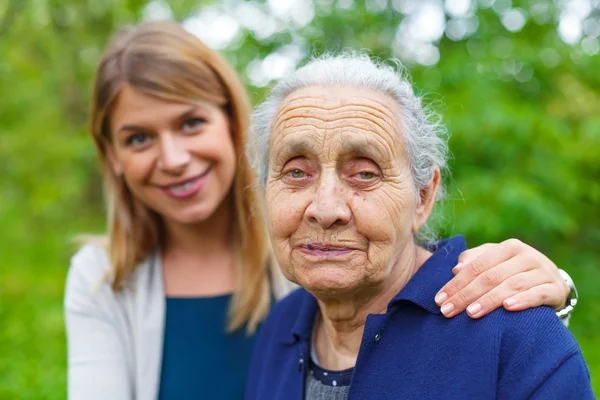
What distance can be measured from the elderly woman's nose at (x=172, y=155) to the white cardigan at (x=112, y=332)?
21.9 inches

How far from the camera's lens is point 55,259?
11266 millimetres

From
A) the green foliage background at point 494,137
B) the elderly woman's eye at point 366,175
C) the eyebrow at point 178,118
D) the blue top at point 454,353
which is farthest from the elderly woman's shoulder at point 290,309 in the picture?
the eyebrow at point 178,118

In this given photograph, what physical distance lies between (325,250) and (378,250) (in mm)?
148

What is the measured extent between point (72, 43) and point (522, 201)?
7.74m

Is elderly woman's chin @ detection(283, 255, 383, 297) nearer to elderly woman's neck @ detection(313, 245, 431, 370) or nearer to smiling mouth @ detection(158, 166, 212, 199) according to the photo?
elderly woman's neck @ detection(313, 245, 431, 370)

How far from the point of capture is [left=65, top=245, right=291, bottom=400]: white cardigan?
8.38 ft

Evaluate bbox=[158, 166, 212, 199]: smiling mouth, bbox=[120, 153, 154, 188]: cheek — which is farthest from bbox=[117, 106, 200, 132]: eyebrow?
bbox=[158, 166, 212, 199]: smiling mouth

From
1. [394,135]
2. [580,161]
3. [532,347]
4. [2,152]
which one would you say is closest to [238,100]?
[394,135]

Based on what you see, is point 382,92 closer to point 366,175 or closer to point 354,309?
point 366,175

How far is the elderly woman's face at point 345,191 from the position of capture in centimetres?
170

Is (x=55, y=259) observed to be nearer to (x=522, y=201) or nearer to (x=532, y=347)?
(x=522, y=201)

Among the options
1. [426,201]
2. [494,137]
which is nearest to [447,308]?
[426,201]

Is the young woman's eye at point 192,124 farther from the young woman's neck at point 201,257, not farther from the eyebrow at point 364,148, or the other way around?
the eyebrow at point 364,148

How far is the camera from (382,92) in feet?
5.79
